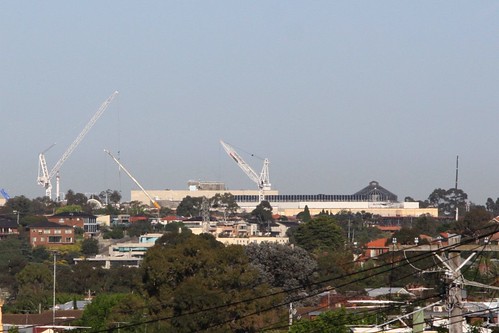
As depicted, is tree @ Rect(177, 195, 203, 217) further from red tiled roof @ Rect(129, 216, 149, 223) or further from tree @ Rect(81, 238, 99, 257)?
tree @ Rect(81, 238, 99, 257)

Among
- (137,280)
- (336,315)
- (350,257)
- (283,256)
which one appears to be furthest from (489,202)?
(336,315)

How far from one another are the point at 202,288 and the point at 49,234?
92.6 meters

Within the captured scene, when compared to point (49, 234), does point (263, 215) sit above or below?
above

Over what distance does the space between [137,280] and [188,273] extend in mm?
3107

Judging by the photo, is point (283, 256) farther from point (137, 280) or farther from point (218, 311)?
point (218, 311)

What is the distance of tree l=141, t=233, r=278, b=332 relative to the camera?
48.5 m

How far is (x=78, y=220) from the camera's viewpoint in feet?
527

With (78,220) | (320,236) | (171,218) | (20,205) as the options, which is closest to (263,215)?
(171,218)

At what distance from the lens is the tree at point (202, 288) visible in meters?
48.5

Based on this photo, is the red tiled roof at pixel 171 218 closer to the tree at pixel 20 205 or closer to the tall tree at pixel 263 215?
the tall tree at pixel 263 215

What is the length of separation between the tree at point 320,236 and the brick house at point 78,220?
179 ft

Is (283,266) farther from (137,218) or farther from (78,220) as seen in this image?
(137,218)

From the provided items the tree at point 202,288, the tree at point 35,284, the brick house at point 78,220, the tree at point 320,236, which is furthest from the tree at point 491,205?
the tree at point 202,288

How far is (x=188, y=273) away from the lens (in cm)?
5706
